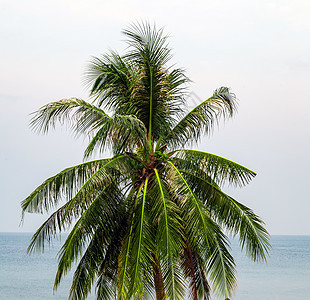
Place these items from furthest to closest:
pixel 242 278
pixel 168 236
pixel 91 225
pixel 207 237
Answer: pixel 242 278 → pixel 91 225 → pixel 207 237 → pixel 168 236

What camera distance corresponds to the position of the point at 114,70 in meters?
13.3

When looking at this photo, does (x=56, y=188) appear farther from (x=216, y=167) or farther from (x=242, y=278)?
(x=242, y=278)

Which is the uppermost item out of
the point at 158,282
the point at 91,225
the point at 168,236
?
the point at 91,225

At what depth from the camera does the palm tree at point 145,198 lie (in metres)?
11.4

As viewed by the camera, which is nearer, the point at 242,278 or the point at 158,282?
the point at 158,282

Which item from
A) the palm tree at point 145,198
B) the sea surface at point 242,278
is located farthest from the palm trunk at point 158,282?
the sea surface at point 242,278

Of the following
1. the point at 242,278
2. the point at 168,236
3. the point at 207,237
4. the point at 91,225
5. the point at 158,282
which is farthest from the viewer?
the point at 242,278

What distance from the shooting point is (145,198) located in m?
12.0

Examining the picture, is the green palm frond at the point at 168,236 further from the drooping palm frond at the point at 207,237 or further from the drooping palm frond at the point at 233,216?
the drooping palm frond at the point at 233,216

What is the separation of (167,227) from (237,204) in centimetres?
175

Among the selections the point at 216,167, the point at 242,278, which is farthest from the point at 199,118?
the point at 242,278

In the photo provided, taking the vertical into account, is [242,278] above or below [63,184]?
below

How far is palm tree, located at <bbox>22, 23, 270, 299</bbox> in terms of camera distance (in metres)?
11.4

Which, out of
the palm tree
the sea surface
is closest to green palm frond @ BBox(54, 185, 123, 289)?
the palm tree
